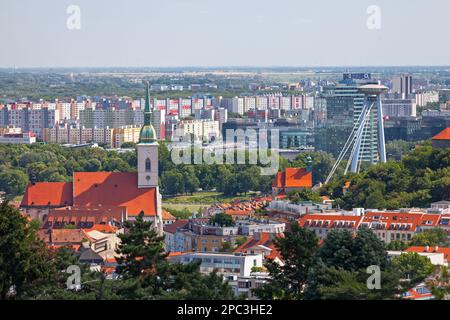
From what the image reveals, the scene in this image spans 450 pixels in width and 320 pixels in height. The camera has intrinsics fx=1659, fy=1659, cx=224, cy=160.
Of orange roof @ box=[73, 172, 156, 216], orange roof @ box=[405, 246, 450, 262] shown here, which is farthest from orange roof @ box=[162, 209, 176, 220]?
orange roof @ box=[405, 246, 450, 262]

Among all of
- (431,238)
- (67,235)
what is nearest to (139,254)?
(431,238)

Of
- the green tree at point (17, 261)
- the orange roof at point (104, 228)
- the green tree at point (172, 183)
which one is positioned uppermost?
the green tree at point (17, 261)

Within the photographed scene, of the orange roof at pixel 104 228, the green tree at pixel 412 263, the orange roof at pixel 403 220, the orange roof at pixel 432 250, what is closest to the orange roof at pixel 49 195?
the orange roof at pixel 104 228

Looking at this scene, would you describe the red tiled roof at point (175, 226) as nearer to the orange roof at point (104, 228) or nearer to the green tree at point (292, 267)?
the orange roof at point (104, 228)

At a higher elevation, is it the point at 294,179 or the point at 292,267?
the point at 292,267

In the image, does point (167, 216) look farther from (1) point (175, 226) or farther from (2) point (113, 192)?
(1) point (175, 226)
